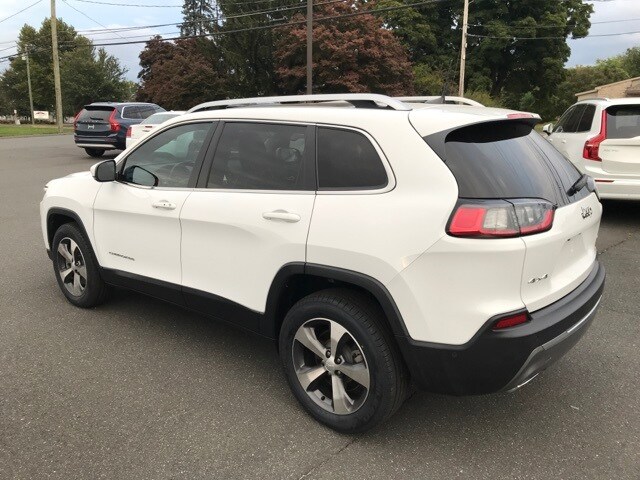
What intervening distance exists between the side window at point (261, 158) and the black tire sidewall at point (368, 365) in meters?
0.67

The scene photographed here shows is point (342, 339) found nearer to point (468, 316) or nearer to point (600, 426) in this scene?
point (468, 316)

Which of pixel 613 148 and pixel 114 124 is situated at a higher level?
pixel 114 124

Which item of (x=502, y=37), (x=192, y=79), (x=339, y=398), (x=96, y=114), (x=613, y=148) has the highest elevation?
(x=502, y=37)

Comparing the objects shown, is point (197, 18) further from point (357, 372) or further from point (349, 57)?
point (357, 372)

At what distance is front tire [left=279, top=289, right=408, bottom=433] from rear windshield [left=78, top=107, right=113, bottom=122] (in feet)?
50.7

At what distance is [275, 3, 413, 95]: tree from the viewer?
2800 cm

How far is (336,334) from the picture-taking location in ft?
8.70

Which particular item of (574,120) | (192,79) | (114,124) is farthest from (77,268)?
(192,79)

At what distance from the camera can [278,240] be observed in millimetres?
2816

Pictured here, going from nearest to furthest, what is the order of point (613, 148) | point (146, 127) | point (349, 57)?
point (613, 148) < point (146, 127) < point (349, 57)

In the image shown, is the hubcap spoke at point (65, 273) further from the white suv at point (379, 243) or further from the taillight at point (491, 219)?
the taillight at point (491, 219)

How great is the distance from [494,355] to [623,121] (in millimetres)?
6259

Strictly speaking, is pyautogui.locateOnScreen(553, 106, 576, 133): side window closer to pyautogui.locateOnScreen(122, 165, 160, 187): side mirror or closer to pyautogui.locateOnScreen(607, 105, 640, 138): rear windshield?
pyautogui.locateOnScreen(607, 105, 640, 138): rear windshield

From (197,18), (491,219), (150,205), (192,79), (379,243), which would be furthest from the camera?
(197,18)
